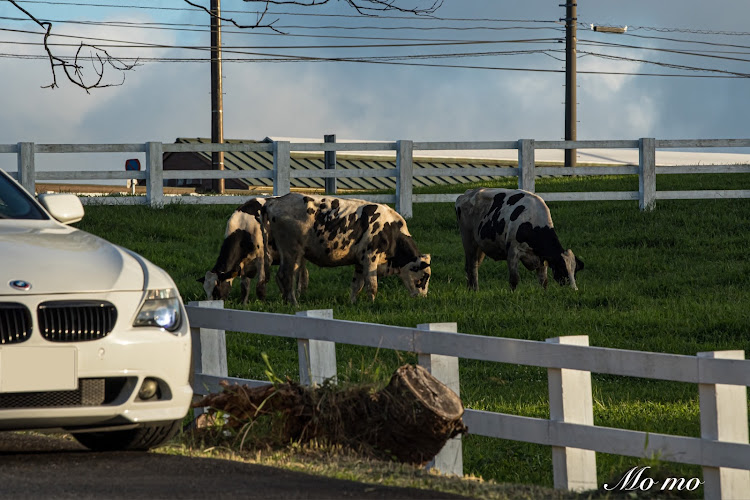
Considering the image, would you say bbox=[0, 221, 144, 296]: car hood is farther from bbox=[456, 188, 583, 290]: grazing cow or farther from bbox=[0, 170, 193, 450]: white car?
bbox=[456, 188, 583, 290]: grazing cow

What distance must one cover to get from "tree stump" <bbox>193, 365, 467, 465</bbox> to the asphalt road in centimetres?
64

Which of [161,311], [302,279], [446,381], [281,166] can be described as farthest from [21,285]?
[281,166]

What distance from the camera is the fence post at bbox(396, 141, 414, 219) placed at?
2527cm

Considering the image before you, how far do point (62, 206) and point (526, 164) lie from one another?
18797 mm

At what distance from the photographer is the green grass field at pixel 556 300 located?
11.3 metres

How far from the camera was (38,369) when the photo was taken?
6461mm

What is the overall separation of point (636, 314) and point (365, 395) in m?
8.35

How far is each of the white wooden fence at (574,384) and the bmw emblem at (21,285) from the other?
1.96 m

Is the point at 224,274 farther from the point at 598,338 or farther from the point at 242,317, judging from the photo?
the point at 242,317

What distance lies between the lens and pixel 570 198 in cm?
2567

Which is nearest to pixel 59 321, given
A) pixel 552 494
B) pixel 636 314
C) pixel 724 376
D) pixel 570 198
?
pixel 552 494

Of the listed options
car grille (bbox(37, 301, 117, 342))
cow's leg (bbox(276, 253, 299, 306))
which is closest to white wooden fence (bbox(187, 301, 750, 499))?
car grille (bbox(37, 301, 117, 342))

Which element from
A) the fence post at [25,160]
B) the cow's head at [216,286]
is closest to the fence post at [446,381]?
the cow's head at [216,286]

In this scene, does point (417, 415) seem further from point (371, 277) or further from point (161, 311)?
point (371, 277)
